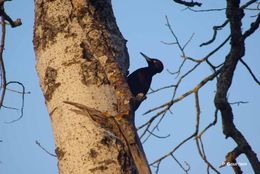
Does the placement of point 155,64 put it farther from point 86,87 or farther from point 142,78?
point 86,87

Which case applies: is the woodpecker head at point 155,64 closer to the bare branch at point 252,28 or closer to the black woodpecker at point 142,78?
the black woodpecker at point 142,78

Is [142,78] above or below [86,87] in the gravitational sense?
above

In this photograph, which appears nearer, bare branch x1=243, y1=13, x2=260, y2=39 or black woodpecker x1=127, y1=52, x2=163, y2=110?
bare branch x1=243, y1=13, x2=260, y2=39

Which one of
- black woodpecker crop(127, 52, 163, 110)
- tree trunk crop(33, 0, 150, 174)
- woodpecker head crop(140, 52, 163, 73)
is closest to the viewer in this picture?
tree trunk crop(33, 0, 150, 174)

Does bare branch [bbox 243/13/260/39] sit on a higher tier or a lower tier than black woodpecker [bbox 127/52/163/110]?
lower

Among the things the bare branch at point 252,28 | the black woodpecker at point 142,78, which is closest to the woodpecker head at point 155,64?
the black woodpecker at point 142,78

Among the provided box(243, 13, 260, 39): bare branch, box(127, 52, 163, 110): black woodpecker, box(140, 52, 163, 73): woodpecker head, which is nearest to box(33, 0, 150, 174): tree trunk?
box(243, 13, 260, 39): bare branch

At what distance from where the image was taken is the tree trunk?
1.58m

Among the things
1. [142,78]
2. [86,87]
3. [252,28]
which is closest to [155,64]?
[142,78]

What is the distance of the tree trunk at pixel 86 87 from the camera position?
1.58 metres

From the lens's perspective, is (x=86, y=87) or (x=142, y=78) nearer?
(x=86, y=87)

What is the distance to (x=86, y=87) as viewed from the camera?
1.74 meters

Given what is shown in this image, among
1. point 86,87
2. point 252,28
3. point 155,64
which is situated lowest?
point 86,87

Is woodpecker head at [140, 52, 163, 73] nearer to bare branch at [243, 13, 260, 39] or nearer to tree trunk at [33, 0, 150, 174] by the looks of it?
tree trunk at [33, 0, 150, 174]
